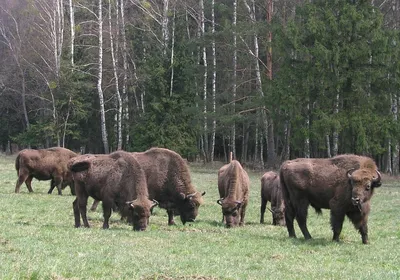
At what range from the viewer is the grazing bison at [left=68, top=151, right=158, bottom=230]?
15.0 meters

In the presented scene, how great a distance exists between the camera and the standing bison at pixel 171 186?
17.1 meters

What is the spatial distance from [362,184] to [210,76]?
4066cm

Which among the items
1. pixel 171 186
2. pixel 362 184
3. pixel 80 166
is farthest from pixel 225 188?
pixel 362 184

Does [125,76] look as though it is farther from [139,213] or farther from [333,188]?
[333,188]

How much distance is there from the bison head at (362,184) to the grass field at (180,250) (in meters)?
1.04

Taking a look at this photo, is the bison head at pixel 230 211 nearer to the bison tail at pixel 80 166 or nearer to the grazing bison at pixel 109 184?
the grazing bison at pixel 109 184

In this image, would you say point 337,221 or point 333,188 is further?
point 333,188

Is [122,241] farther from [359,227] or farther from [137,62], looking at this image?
[137,62]

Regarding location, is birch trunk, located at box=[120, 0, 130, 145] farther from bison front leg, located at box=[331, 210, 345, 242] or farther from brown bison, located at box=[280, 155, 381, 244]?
bison front leg, located at box=[331, 210, 345, 242]

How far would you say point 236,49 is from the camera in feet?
145

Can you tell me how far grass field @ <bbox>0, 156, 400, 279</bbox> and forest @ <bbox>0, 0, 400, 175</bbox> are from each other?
20627mm

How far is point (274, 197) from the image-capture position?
755 inches

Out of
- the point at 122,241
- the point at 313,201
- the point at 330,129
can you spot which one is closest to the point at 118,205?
the point at 122,241

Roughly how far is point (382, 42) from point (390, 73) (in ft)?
8.24
